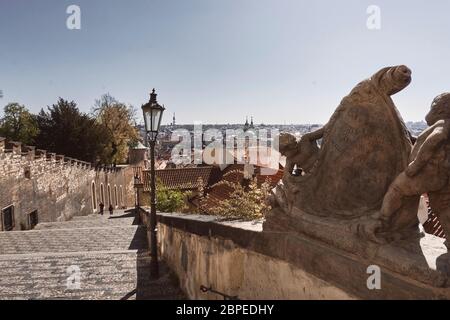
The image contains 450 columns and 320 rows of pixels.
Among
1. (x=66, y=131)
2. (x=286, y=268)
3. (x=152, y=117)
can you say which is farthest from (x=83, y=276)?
(x=66, y=131)

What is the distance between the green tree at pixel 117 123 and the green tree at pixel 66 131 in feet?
22.1

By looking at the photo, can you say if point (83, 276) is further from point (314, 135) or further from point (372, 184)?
point (372, 184)

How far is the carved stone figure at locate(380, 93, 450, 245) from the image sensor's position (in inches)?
73.3

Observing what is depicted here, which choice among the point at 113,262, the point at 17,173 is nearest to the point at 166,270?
the point at 113,262

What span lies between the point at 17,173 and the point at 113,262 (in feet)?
39.4

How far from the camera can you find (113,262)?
22.4 feet

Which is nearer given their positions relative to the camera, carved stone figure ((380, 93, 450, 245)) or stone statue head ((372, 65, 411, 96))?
carved stone figure ((380, 93, 450, 245))

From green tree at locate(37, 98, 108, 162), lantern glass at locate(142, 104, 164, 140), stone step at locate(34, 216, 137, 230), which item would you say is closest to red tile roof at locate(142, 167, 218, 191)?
green tree at locate(37, 98, 108, 162)

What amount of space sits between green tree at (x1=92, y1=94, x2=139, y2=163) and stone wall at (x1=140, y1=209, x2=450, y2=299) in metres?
39.7

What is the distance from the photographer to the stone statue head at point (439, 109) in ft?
6.59

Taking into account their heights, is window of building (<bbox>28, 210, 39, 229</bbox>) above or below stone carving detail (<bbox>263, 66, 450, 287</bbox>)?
below

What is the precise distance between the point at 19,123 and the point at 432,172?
4443 cm

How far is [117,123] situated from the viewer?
4338 cm

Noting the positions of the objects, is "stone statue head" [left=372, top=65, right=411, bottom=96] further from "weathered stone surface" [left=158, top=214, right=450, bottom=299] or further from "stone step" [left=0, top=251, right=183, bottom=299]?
"stone step" [left=0, top=251, right=183, bottom=299]
